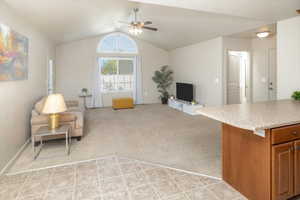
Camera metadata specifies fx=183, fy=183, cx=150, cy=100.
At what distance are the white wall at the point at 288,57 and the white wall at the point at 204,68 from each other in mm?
2018

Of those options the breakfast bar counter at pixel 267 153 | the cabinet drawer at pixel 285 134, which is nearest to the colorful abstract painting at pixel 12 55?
the breakfast bar counter at pixel 267 153

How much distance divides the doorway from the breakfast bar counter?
4.22 m

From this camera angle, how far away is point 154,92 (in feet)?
29.3

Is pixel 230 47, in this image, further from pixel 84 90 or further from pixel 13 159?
pixel 13 159

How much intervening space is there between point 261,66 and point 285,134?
466 centimetres

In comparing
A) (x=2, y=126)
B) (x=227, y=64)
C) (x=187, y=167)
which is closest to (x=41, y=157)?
(x=2, y=126)

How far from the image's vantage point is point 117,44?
8.14 metres

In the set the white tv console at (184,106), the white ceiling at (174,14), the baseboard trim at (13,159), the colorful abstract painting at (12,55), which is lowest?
the baseboard trim at (13,159)

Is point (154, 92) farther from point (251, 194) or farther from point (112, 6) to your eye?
point (251, 194)

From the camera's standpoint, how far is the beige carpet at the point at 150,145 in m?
2.78

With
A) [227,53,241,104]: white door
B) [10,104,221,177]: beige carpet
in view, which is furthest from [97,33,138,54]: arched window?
[227,53,241,104]: white door

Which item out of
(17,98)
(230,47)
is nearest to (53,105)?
Result: (17,98)

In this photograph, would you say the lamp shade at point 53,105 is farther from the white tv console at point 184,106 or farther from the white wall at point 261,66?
the white wall at point 261,66

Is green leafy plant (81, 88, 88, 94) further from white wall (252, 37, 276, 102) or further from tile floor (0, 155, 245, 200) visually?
white wall (252, 37, 276, 102)
